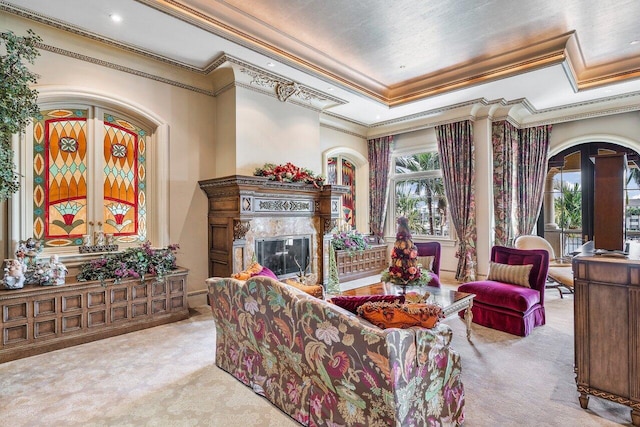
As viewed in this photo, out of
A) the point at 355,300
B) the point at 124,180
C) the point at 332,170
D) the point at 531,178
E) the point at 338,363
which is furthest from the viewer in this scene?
the point at 332,170

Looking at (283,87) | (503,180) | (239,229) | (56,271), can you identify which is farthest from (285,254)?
(503,180)

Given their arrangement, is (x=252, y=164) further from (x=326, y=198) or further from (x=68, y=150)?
(x=68, y=150)

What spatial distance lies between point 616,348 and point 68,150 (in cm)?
560

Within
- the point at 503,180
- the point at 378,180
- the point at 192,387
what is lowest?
the point at 192,387

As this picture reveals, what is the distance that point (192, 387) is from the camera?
8.44ft

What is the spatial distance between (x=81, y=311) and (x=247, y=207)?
2.15m

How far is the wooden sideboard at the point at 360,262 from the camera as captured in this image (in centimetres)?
649

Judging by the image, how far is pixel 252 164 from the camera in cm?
492

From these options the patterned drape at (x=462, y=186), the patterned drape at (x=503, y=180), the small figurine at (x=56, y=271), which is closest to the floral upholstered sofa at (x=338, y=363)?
the small figurine at (x=56, y=271)

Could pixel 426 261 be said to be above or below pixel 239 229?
below

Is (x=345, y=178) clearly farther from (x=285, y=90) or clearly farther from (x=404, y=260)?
(x=404, y=260)

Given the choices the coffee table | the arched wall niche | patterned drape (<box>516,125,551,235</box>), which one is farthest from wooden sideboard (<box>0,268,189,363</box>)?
patterned drape (<box>516,125,551,235</box>)

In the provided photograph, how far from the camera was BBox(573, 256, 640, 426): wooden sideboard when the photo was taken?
2.11m

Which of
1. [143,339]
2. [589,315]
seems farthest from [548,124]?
[143,339]
